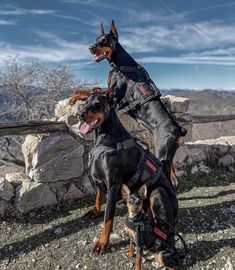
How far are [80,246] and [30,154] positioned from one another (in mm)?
1703

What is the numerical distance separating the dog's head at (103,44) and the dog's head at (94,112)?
0.88 m

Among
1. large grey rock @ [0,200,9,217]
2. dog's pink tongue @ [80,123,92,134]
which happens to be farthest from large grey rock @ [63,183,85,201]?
dog's pink tongue @ [80,123,92,134]

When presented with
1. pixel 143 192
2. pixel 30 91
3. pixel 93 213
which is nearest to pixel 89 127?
pixel 143 192

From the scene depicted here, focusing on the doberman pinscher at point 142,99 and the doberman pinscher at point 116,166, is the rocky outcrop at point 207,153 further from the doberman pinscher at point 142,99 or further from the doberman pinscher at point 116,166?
the doberman pinscher at point 116,166

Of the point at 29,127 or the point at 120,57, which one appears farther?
the point at 29,127

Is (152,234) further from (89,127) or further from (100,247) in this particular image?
(89,127)

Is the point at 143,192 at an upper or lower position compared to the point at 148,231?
upper

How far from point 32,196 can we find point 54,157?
63 cm

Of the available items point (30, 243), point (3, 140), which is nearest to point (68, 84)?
point (3, 140)

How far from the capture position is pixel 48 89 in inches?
595

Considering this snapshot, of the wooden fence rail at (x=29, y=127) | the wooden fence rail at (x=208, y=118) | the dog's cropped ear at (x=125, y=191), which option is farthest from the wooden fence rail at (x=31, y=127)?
the wooden fence rail at (x=208, y=118)

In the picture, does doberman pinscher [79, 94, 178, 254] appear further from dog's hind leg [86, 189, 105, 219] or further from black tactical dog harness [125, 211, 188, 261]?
dog's hind leg [86, 189, 105, 219]

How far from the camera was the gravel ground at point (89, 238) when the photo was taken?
14.1 feet

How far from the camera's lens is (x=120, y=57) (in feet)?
16.4
